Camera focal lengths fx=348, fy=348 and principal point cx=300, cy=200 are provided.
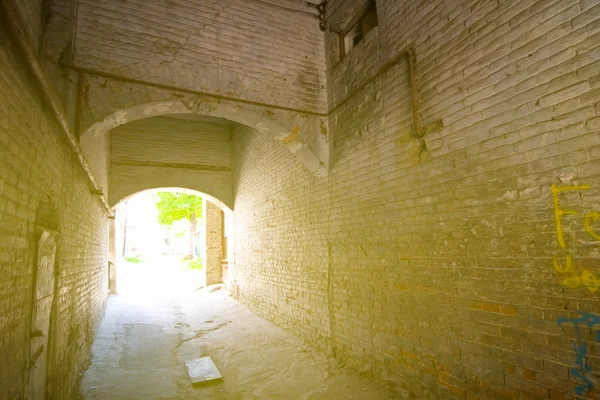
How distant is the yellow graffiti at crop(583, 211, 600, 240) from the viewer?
210cm

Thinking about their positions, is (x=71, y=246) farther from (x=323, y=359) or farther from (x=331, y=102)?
(x=331, y=102)

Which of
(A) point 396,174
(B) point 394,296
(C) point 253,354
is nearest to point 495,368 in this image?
(B) point 394,296

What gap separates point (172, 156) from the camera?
951 cm

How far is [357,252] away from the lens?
437 cm

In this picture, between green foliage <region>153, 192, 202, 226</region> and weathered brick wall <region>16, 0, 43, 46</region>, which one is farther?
green foliage <region>153, 192, 202, 226</region>

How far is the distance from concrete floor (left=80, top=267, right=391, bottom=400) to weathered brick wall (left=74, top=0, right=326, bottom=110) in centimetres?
373

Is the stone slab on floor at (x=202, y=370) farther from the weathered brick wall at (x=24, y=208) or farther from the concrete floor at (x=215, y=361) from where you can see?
the weathered brick wall at (x=24, y=208)

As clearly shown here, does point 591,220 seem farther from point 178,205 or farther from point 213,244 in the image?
point 178,205

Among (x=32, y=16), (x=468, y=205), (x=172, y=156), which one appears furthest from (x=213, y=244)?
(x=468, y=205)

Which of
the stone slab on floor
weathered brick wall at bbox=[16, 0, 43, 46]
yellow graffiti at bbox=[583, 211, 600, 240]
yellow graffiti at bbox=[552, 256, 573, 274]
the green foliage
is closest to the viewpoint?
yellow graffiti at bbox=[583, 211, 600, 240]

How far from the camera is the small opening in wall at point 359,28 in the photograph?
4598 mm

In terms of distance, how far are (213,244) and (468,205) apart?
10.7 metres

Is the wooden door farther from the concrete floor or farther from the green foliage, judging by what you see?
the green foliage

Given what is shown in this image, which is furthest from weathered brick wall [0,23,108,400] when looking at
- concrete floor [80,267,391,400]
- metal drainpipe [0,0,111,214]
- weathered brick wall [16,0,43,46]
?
concrete floor [80,267,391,400]
